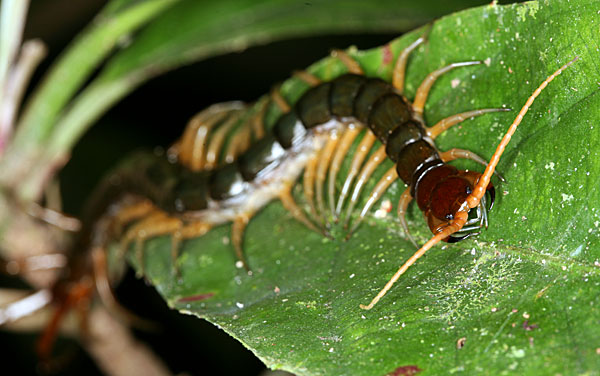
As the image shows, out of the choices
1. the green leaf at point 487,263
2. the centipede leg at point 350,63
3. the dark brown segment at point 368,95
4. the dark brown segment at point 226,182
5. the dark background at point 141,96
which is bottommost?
the green leaf at point 487,263

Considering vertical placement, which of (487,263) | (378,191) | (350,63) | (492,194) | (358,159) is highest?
(350,63)

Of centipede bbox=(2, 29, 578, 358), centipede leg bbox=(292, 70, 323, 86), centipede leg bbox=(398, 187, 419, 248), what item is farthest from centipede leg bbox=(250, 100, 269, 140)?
centipede leg bbox=(398, 187, 419, 248)

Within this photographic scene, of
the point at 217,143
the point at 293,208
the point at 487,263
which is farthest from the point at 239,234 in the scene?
the point at 487,263

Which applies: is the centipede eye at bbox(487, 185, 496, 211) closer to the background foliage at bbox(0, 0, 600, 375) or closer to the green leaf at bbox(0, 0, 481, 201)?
the background foliage at bbox(0, 0, 600, 375)

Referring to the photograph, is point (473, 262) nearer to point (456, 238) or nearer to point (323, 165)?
point (456, 238)

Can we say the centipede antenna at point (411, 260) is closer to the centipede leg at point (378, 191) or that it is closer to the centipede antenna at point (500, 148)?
the centipede antenna at point (500, 148)

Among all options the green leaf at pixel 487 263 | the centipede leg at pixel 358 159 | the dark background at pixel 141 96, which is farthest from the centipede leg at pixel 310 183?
the dark background at pixel 141 96
